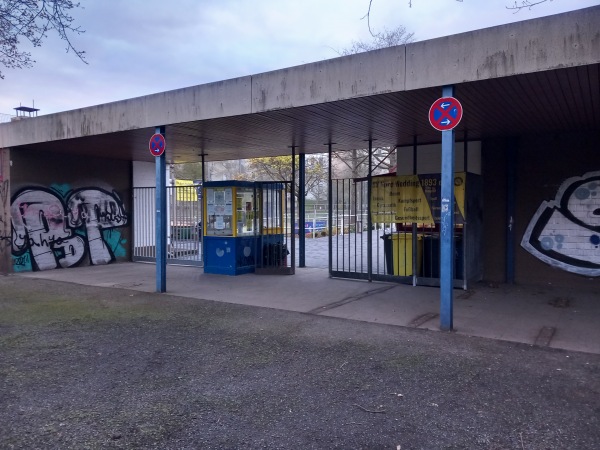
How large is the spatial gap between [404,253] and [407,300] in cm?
181

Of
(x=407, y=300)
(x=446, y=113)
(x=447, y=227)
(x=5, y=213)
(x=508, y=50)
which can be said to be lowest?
(x=407, y=300)

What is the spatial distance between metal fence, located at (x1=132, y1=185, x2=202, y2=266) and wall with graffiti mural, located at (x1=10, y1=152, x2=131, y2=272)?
32 centimetres

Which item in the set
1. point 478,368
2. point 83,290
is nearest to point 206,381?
point 478,368

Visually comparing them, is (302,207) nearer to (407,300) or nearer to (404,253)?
(404,253)

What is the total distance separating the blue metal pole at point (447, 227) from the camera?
20.8 feet

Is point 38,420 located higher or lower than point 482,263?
lower

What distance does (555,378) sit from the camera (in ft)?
15.7

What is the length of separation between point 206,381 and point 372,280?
612 centimetres

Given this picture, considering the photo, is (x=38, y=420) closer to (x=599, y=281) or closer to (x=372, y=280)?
(x=372, y=280)

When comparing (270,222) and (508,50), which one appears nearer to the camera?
(508,50)

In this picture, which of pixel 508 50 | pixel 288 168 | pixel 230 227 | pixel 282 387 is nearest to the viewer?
pixel 282 387

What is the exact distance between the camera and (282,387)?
463 cm

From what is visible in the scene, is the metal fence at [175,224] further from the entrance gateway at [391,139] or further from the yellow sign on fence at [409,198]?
the yellow sign on fence at [409,198]

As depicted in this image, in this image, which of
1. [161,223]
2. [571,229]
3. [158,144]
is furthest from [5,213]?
[571,229]
